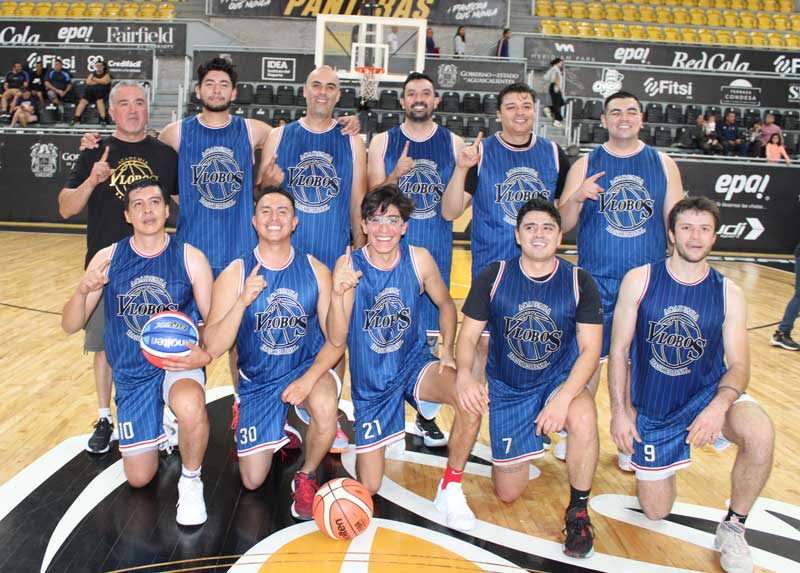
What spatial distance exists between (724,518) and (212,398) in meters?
3.13

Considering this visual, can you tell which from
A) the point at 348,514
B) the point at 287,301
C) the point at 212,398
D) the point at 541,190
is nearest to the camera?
the point at 348,514

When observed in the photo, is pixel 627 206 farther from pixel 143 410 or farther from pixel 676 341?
pixel 143 410

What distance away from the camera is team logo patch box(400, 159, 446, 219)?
4242 millimetres

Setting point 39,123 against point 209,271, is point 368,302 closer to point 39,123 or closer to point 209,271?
point 209,271

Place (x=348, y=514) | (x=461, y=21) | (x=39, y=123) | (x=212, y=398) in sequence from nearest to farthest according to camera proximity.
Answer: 1. (x=348, y=514)
2. (x=212, y=398)
3. (x=39, y=123)
4. (x=461, y=21)

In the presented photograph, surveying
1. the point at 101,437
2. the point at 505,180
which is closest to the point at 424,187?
the point at 505,180

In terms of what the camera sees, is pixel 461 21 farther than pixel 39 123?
Yes

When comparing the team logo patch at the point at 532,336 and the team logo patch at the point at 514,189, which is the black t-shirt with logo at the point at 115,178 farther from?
the team logo patch at the point at 532,336

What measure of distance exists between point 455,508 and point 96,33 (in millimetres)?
15209

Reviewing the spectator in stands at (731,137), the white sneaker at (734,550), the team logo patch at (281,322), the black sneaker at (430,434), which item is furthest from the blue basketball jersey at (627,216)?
the spectator in stands at (731,137)

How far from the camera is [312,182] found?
4.14m

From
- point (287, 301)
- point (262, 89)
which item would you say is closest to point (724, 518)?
point (287, 301)

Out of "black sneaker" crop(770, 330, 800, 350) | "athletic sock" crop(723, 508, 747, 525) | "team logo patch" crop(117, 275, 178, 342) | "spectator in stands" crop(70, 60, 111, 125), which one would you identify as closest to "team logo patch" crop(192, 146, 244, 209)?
"team logo patch" crop(117, 275, 178, 342)

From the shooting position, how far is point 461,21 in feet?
56.4
